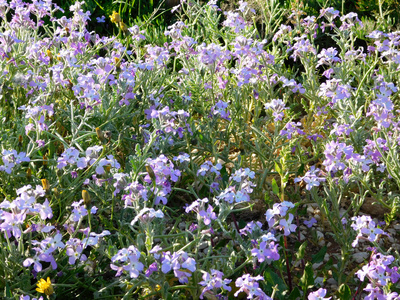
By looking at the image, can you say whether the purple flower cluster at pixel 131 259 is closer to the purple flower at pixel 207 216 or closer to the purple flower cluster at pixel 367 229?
the purple flower at pixel 207 216

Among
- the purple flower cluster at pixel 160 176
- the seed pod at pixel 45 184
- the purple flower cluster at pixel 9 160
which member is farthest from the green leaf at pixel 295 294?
the purple flower cluster at pixel 9 160

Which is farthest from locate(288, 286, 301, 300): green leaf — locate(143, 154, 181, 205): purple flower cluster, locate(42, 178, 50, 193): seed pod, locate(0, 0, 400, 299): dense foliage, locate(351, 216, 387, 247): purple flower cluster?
locate(42, 178, 50, 193): seed pod

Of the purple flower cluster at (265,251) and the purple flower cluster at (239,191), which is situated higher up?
the purple flower cluster at (239,191)

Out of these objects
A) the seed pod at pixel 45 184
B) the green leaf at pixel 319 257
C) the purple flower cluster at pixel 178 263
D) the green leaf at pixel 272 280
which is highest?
the seed pod at pixel 45 184

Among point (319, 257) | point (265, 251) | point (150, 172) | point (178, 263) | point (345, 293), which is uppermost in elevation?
point (150, 172)

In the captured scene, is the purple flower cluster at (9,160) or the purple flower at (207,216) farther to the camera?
the purple flower cluster at (9,160)

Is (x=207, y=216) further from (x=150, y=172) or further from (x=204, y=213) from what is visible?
(x=150, y=172)

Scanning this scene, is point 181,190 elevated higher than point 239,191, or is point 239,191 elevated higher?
point 239,191

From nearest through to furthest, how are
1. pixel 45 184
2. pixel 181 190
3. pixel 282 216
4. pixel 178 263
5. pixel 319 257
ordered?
1. pixel 178 263
2. pixel 45 184
3. pixel 282 216
4. pixel 319 257
5. pixel 181 190

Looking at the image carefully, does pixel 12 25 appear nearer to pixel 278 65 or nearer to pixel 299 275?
pixel 278 65

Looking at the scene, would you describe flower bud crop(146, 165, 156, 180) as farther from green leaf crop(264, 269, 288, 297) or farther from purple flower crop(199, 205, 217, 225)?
green leaf crop(264, 269, 288, 297)

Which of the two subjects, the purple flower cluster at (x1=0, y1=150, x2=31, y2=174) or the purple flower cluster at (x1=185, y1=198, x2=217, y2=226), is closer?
the purple flower cluster at (x1=185, y1=198, x2=217, y2=226)

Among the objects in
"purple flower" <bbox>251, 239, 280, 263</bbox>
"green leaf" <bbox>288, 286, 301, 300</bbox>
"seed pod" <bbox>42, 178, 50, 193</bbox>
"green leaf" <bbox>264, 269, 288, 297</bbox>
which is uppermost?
"seed pod" <bbox>42, 178, 50, 193</bbox>

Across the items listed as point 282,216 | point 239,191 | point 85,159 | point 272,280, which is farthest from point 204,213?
point 85,159
